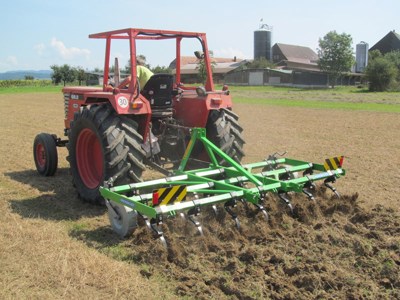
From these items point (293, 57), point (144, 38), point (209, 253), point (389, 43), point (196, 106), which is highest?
point (389, 43)

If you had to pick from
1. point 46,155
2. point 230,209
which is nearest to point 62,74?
point 46,155

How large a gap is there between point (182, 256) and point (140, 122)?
2.18m

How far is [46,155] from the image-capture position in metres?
6.86

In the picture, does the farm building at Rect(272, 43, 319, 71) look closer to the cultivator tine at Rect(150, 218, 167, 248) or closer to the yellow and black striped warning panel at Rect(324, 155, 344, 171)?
the yellow and black striped warning panel at Rect(324, 155, 344, 171)

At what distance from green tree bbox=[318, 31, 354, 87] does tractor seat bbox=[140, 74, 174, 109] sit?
52.1 meters

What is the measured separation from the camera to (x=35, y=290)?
10.7 feet

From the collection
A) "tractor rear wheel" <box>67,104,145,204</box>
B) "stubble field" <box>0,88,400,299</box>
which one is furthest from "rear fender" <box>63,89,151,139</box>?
"stubble field" <box>0,88,400,299</box>

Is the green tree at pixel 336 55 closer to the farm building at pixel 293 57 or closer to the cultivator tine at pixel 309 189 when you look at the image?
the farm building at pixel 293 57

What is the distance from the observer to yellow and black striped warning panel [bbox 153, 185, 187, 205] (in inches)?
156

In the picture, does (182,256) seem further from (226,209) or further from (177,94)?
(177,94)

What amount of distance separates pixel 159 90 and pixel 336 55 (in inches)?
2116

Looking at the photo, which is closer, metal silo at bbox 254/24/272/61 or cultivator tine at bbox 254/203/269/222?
cultivator tine at bbox 254/203/269/222

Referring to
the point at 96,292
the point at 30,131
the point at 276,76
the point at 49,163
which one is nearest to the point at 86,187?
the point at 49,163

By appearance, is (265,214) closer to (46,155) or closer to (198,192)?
(198,192)
